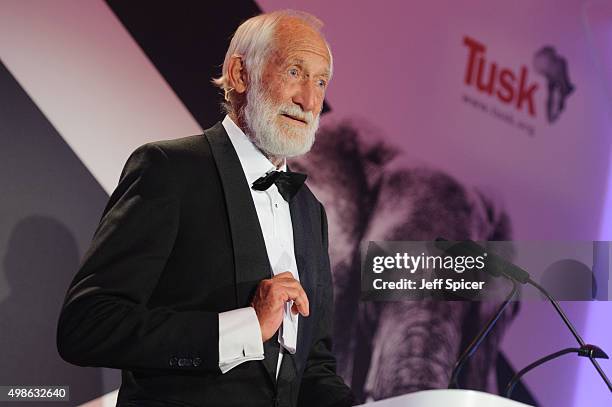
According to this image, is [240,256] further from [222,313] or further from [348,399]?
[348,399]

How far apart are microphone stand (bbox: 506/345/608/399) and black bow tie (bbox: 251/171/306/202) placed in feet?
6.66

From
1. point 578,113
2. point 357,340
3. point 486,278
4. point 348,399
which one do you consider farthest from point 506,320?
point 348,399

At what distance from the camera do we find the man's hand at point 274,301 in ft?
6.17

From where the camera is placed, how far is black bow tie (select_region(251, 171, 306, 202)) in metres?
2.13

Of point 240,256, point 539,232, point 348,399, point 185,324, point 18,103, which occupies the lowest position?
point 348,399

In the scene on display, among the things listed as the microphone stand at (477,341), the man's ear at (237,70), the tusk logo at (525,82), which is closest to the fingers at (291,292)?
the man's ear at (237,70)

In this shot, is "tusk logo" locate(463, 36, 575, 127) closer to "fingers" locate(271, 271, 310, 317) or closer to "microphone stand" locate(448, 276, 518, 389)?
"microphone stand" locate(448, 276, 518, 389)

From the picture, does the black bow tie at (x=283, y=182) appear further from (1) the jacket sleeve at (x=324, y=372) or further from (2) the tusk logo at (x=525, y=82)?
(2) the tusk logo at (x=525, y=82)

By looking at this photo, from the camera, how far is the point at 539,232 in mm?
4008

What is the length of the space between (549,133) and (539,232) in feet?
1.68

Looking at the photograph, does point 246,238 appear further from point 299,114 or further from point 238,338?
point 299,114

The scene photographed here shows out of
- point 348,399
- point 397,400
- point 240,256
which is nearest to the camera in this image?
point 397,400

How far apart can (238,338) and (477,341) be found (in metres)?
2.30

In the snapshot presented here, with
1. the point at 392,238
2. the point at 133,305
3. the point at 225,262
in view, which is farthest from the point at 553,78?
the point at 133,305
